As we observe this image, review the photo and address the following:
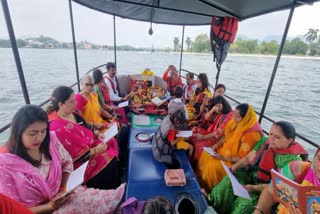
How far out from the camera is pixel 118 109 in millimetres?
3166

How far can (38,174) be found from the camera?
3.70 feet

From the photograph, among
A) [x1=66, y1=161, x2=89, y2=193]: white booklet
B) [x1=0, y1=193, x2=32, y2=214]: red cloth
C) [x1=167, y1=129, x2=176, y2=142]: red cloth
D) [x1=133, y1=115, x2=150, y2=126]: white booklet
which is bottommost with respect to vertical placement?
[x1=133, y1=115, x2=150, y2=126]: white booklet

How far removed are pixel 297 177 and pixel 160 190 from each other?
958mm

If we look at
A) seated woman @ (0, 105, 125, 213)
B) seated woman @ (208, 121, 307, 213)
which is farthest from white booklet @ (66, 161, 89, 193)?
seated woman @ (208, 121, 307, 213)

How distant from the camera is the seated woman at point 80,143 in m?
1.56

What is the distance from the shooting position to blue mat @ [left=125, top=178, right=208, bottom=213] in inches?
54.6

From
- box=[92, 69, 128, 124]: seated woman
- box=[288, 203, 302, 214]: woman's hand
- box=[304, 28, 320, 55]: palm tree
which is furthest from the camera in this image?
box=[304, 28, 320, 55]: palm tree

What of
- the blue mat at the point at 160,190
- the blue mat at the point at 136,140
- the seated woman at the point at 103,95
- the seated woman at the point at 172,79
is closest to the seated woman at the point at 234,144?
the blue mat at the point at 160,190

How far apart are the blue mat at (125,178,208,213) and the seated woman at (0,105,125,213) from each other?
→ 0.43ft

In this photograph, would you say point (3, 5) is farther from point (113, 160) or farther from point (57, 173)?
point (113, 160)

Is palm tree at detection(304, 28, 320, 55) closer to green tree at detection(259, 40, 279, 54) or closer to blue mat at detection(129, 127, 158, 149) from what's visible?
green tree at detection(259, 40, 279, 54)

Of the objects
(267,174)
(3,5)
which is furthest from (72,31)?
(267,174)

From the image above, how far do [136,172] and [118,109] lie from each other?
5.62 ft

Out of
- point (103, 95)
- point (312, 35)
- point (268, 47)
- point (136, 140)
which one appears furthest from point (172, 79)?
point (268, 47)
